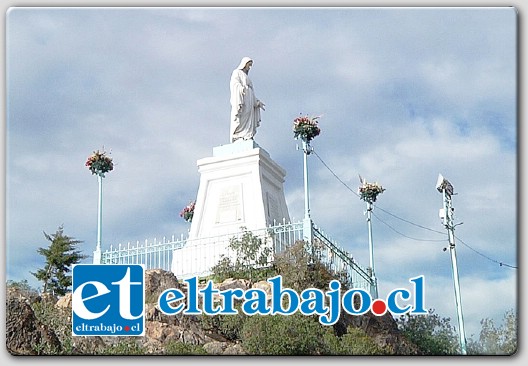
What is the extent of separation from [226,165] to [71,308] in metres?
4.39

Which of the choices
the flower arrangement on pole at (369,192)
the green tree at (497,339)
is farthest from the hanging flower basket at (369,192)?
the green tree at (497,339)

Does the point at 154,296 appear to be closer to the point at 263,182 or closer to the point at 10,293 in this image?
the point at 10,293

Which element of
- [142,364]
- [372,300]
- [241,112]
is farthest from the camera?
[241,112]

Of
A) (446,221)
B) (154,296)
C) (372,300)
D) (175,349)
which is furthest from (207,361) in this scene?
(446,221)

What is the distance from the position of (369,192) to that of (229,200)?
233cm

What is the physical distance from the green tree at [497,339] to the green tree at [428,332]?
40 centimetres

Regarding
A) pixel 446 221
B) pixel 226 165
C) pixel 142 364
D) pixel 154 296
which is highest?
pixel 226 165

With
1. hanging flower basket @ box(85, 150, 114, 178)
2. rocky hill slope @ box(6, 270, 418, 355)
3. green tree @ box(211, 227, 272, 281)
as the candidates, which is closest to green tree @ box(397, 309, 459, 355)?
rocky hill slope @ box(6, 270, 418, 355)

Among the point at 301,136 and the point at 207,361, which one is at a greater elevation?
the point at 301,136

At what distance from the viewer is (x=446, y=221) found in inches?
596

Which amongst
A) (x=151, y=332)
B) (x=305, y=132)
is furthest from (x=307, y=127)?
(x=151, y=332)

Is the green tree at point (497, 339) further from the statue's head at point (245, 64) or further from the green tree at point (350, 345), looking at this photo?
the statue's head at point (245, 64)

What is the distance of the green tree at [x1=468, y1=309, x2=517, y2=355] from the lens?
43.5 feet

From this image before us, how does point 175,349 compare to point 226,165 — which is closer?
point 175,349
